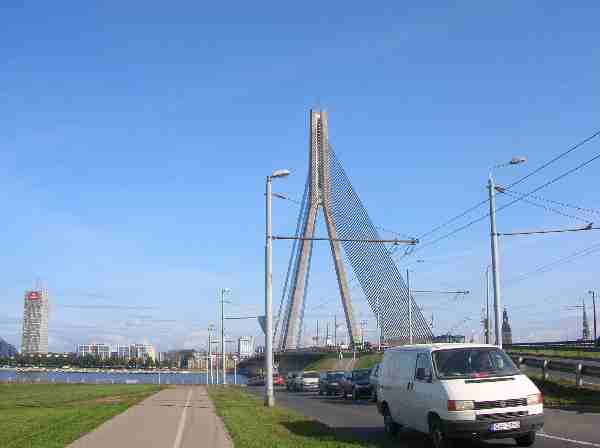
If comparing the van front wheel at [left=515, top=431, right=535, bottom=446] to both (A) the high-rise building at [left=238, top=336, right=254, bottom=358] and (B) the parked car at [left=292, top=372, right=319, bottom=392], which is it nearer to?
(B) the parked car at [left=292, top=372, right=319, bottom=392]

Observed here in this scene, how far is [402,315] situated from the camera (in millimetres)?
56406

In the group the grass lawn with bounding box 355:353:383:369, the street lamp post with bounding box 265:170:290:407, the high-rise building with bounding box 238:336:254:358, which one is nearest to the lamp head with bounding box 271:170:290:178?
the street lamp post with bounding box 265:170:290:407

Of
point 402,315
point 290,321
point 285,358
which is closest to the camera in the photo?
point 402,315

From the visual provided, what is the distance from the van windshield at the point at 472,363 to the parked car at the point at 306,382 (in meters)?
38.4

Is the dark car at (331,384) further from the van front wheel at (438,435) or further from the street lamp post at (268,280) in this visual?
the van front wheel at (438,435)

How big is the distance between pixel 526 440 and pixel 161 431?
8382mm

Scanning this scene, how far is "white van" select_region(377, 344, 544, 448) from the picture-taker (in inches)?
477

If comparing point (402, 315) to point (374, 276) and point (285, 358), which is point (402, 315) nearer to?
point (374, 276)

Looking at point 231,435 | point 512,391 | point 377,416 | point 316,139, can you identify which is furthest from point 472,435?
point 316,139

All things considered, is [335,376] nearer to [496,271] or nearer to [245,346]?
[496,271]

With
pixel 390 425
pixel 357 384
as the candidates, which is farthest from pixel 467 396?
pixel 357 384

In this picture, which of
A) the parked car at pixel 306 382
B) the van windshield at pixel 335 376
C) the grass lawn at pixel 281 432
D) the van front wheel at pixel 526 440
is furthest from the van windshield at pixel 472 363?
the parked car at pixel 306 382

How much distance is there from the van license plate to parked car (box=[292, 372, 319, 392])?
39621 millimetres

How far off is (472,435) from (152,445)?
6.05 metres
